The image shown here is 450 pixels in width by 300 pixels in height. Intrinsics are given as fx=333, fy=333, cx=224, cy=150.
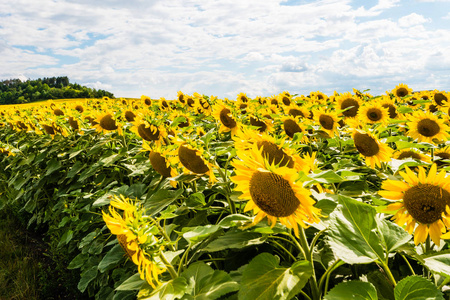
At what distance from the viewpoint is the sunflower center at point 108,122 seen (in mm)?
3631

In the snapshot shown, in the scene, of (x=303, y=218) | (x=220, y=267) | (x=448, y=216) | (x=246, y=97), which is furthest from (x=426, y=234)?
(x=246, y=97)

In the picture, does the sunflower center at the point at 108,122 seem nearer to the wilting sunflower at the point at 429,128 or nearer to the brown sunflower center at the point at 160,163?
the brown sunflower center at the point at 160,163

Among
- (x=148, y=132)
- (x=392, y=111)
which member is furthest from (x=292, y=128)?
(x=392, y=111)

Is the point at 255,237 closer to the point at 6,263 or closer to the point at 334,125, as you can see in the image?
the point at 334,125

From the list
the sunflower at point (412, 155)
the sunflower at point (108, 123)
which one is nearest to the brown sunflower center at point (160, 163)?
the sunflower at point (108, 123)

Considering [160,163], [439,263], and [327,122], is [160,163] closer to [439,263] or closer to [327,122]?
[439,263]

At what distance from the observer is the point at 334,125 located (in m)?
3.31

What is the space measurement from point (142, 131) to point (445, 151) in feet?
8.41

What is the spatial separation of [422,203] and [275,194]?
2.17 ft

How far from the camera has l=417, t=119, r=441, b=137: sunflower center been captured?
320cm

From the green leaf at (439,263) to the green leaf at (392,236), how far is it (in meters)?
0.09

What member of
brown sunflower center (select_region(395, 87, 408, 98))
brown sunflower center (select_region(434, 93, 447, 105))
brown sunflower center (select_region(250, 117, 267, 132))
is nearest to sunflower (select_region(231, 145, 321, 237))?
brown sunflower center (select_region(250, 117, 267, 132))

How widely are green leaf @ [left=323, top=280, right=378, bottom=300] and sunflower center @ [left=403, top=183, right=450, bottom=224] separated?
1.70 feet

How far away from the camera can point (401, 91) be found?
20.4ft
